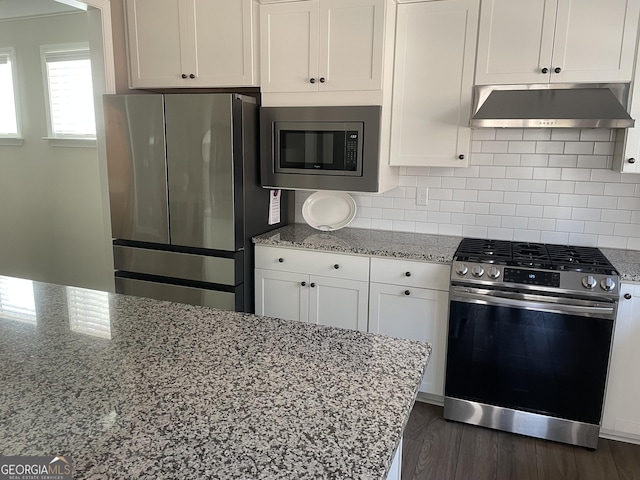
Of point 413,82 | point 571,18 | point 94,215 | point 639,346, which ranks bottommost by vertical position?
point 639,346

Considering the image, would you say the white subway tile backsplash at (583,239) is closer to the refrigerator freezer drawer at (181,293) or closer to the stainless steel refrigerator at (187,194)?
the stainless steel refrigerator at (187,194)

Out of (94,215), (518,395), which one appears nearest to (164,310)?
(518,395)

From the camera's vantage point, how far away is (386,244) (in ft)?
9.43

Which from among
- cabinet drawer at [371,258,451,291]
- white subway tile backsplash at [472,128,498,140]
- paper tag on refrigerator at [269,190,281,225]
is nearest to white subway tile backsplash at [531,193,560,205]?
white subway tile backsplash at [472,128,498,140]

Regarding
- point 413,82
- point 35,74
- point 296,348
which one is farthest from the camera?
point 35,74

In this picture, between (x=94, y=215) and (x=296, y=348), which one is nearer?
(x=296, y=348)

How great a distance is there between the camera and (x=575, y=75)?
8.14 ft

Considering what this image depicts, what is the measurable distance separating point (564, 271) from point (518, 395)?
70cm

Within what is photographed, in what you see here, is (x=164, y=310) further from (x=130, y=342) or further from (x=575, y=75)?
(x=575, y=75)

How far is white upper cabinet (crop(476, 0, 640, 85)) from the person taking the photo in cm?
239

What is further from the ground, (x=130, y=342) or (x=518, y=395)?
(x=130, y=342)

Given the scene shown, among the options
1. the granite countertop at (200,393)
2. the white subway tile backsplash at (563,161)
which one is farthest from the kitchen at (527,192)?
the granite countertop at (200,393)

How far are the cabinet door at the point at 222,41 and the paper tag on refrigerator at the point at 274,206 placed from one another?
0.70 metres

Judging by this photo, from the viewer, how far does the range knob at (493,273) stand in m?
2.43
